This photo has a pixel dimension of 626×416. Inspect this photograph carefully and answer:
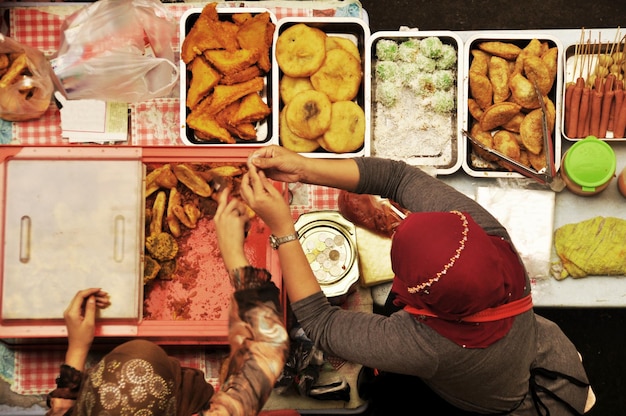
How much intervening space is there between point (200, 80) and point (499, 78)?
132cm

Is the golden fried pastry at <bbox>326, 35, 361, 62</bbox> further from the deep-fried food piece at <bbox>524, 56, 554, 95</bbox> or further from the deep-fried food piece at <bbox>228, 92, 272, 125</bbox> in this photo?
the deep-fried food piece at <bbox>524, 56, 554, 95</bbox>

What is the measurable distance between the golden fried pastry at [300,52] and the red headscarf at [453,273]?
1200mm

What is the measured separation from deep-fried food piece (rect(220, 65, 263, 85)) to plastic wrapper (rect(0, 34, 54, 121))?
786mm

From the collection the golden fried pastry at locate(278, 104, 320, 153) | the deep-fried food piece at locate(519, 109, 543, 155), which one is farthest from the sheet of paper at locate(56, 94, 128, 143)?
the deep-fried food piece at locate(519, 109, 543, 155)

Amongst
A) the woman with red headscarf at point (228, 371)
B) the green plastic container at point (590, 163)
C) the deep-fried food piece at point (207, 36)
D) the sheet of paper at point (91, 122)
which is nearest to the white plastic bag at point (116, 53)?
the sheet of paper at point (91, 122)

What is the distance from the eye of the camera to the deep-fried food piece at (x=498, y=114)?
248cm

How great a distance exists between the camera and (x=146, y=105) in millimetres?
2607

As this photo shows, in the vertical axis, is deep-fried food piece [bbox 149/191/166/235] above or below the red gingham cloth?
below

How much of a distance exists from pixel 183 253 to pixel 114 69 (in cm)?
90

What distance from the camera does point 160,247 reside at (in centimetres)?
223

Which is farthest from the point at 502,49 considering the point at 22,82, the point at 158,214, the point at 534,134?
the point at 22,82

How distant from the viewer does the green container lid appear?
239 cm

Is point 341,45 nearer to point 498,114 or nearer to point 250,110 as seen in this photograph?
point 250,110

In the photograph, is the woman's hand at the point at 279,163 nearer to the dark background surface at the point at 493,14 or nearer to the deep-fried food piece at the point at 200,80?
the deep-fried food piece at the point at 200,80
